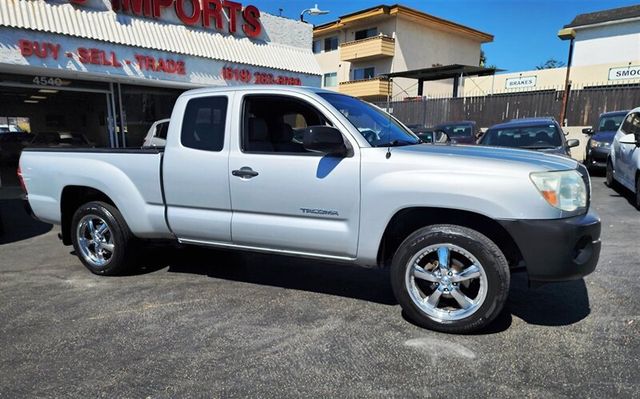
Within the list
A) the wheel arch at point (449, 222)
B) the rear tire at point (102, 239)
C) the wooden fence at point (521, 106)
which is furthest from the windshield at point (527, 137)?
the wooden fence at point (521, 106)

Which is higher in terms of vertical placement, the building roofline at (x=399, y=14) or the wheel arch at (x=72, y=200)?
the building roofline at (x=399, y=14)

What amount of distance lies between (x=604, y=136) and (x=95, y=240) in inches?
489

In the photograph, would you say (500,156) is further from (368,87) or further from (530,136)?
(368,87)

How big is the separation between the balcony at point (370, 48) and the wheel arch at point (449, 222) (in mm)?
31159

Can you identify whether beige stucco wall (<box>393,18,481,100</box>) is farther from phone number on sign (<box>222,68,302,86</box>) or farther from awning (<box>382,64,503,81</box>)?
phone number on sign (<box>222,68,302,86</box>)

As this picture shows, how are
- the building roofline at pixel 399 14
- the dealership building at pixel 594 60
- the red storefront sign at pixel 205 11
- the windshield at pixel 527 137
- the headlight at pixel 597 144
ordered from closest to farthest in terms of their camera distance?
the windshield at pixel 527 137 < the headlight at pixel 597 144 < the red storefront sign at pixel 205 11 < the dealership building at pixel 594 60 < the building roofline at pixel 399 14

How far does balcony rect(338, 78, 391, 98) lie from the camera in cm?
3288

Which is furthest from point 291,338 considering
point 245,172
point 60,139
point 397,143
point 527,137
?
point 60,139

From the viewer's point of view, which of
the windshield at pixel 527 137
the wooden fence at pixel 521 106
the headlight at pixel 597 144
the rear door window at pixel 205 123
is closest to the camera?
the rear door window at pixel 205 123

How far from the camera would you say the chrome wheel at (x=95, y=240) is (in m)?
4.96

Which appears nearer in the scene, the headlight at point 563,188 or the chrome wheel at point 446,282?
the headlight at point 563,188

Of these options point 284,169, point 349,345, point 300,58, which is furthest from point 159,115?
point 349,345

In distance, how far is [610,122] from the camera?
519 inches

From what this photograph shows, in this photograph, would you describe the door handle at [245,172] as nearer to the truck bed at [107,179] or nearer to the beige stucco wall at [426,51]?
the truck bed at [107,179]
